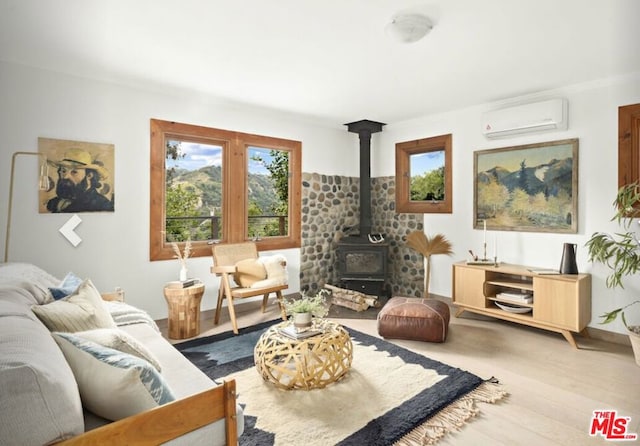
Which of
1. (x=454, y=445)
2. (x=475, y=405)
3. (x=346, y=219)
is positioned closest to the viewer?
(x=454, y=445)

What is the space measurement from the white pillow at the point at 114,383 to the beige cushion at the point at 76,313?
1.48 feet

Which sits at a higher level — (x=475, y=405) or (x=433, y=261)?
(x=433, y=261)

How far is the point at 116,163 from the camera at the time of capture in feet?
12.0

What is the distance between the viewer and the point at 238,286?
4.08 meters

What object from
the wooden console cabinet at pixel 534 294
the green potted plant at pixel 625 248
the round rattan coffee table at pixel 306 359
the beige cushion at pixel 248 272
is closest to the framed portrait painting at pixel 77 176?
the beige cushion at pixel 248 272

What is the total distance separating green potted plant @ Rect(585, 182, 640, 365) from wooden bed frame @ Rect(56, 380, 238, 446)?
2921 mm

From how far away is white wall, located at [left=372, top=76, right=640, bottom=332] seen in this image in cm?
353

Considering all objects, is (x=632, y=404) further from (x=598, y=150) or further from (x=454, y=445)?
(x=598, y=150)

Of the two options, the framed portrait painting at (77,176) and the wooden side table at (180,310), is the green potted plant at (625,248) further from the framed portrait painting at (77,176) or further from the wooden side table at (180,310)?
the framed portrait painting at (77,176)

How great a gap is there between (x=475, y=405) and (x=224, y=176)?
136 inches

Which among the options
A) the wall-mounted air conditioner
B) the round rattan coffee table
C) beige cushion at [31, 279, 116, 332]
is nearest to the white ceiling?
the wall-mounted air conditioner

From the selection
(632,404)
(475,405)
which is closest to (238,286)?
(475,405)

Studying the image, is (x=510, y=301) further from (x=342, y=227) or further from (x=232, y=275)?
(x=232, y=275)

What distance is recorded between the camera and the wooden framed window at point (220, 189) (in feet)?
13.1
